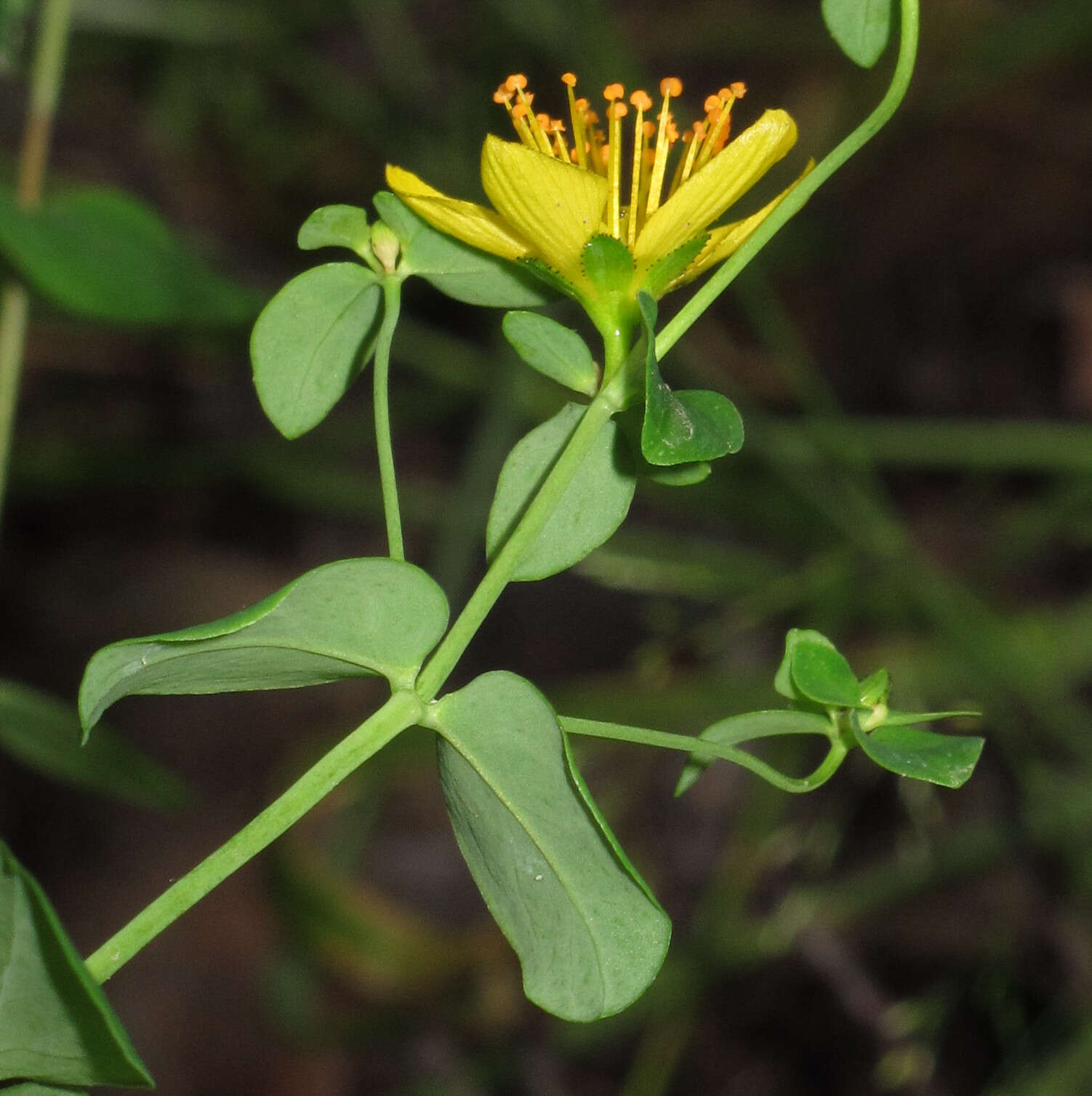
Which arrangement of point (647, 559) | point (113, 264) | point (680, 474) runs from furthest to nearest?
point (647, 559) → point (113, 264) → point (680, 474)

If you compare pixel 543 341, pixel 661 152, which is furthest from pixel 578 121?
pixel 543 341

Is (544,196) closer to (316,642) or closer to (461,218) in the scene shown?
(461,218)

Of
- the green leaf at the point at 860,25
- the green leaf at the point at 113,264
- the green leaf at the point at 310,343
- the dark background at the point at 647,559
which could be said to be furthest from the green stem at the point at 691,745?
the dark background at the point at 647,559

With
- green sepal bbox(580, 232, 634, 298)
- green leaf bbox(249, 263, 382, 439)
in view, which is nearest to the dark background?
green leaf bbox(249, 263, 382, 439)

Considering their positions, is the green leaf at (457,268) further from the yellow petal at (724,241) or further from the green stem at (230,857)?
the green stem at (230,857)

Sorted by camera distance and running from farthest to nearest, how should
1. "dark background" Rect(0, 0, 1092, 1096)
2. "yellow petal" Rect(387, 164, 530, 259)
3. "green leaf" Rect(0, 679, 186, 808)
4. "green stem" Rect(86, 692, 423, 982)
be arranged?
1. "dark background" Rect(0, 0, 1092, 1096)
2. "green leaf" Rect(0, 679, 186, 808)
3. "yellow petal" Rect(387, 164, 530, 259)
4. "green stem" Rect(86, 692, 423, 982)

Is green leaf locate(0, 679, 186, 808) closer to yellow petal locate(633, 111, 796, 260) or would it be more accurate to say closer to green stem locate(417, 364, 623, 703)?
green stem locate(417, 364, 623, 703)

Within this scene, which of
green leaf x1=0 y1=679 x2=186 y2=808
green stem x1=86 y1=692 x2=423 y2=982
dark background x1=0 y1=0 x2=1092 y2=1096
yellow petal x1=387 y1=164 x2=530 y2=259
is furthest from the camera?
dark background x1=0 y1=0 x2=1092 y2=1096
